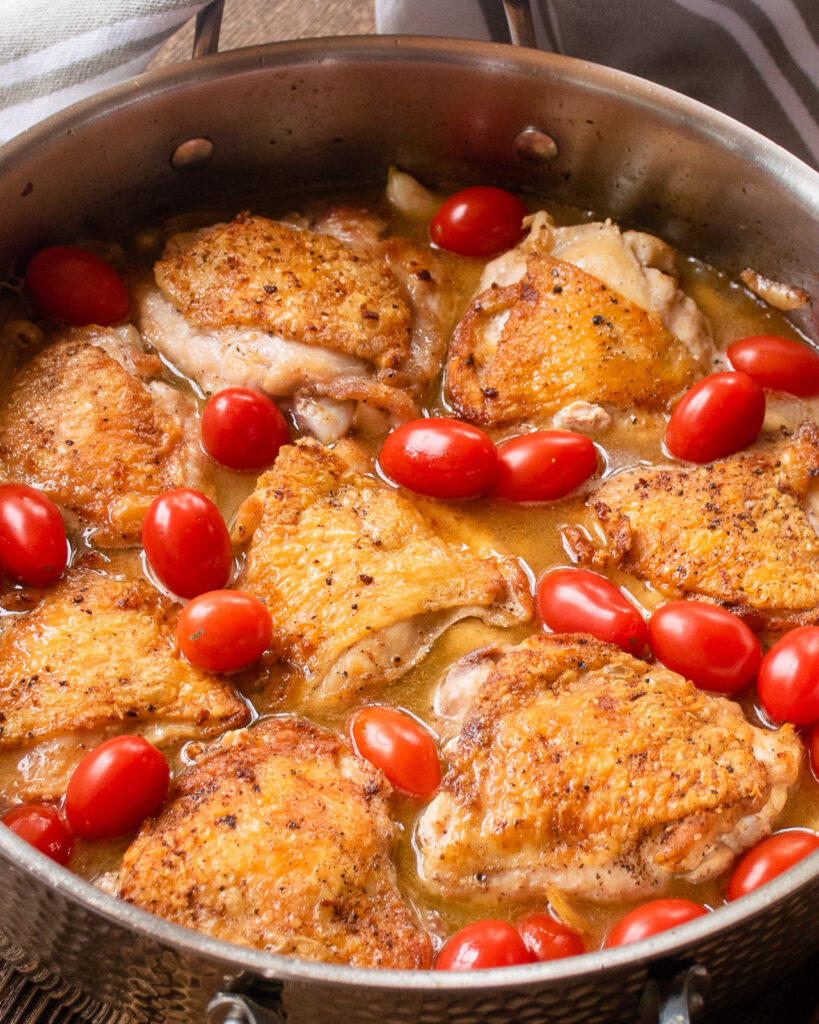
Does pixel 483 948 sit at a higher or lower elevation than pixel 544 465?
lower

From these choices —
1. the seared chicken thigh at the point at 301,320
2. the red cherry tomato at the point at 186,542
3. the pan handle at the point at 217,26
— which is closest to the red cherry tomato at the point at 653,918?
the red cherry tomato at the point at 186,542

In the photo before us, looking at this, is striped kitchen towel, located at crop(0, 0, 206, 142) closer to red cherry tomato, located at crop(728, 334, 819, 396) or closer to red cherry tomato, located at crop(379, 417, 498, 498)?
red cherry tomato, located at crop(379, 417, 498, 498)

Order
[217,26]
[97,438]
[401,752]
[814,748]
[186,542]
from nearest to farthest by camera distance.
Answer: [401,752]
[814,748]
[186,542]
[97,438]
[217,26]

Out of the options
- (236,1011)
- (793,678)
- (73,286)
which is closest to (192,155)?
(73,286)

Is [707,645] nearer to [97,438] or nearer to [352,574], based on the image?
[352,574]

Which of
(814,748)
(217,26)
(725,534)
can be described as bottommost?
(814,748)

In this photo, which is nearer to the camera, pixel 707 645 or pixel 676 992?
pixel 676 992

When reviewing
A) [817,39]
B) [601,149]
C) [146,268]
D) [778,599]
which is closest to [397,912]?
[778,599]

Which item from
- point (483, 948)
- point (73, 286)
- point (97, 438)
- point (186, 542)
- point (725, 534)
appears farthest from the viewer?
point (73, 286)
